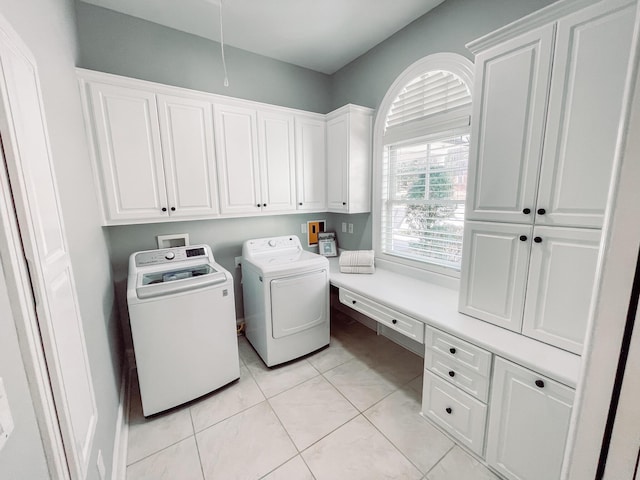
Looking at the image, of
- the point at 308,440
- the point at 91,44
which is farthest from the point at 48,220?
the point at 91,44

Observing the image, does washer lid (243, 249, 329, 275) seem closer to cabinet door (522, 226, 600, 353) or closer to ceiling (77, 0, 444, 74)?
cabinet door (522, 226, 600, 353)

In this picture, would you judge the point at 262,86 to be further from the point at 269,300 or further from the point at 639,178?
the point at 639,178

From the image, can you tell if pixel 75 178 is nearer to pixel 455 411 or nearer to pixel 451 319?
pixel 451 319

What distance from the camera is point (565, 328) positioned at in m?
1.24

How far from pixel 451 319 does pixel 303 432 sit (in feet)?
3.92

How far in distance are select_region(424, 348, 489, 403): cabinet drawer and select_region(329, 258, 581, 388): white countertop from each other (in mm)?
189

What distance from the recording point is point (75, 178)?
137cm

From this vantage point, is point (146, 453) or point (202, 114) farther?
point (202, 114)

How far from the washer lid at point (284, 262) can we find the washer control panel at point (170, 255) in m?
0.40

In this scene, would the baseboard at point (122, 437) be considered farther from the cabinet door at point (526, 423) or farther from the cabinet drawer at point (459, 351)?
the cabinet door at point (526, 423)

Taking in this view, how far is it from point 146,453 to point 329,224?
258 centimetres

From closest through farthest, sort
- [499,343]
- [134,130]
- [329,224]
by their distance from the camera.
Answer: [499,343] → [134,130] → [329,224]

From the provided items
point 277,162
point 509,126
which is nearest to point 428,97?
point 509,126

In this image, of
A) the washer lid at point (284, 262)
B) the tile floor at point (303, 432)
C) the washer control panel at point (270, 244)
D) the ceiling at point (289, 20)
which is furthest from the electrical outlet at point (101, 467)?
the ceiling at point (289, 20)
